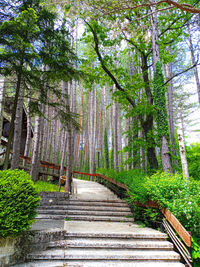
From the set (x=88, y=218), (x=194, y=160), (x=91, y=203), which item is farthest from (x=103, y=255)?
(x=194, y=160)

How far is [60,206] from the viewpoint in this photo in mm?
5715

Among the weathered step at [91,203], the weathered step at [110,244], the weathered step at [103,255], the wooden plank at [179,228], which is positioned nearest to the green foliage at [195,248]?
the wooden plank at [179,228]

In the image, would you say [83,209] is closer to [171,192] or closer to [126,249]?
[126,249]

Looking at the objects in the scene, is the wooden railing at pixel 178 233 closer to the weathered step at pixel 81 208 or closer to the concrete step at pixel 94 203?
the weathered step at pixel 81 208

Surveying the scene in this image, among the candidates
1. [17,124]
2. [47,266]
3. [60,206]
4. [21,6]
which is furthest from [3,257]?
[21,6]

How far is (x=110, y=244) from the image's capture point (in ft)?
11.8

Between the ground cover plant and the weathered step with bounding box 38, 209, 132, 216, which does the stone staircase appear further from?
the ground cover plant

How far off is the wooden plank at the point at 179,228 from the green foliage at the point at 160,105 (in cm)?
376

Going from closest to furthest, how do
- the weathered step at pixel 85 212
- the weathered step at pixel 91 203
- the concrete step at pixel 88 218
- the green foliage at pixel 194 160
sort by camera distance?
1. the concrete step at pixel 88 218
2. the weathered step at pixel 85 212
3. the weathered step at pixel 91 203
4. the green foliage at pixel 194 160

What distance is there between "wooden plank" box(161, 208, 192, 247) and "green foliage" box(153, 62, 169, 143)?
3.76 meters

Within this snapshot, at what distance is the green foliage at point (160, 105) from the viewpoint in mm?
7332

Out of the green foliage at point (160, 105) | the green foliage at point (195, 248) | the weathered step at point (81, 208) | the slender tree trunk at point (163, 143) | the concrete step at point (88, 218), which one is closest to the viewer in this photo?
the green foliage at point (195, 248)

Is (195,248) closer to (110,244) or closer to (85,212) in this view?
(110,244)

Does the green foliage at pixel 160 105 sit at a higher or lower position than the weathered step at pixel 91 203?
higher
